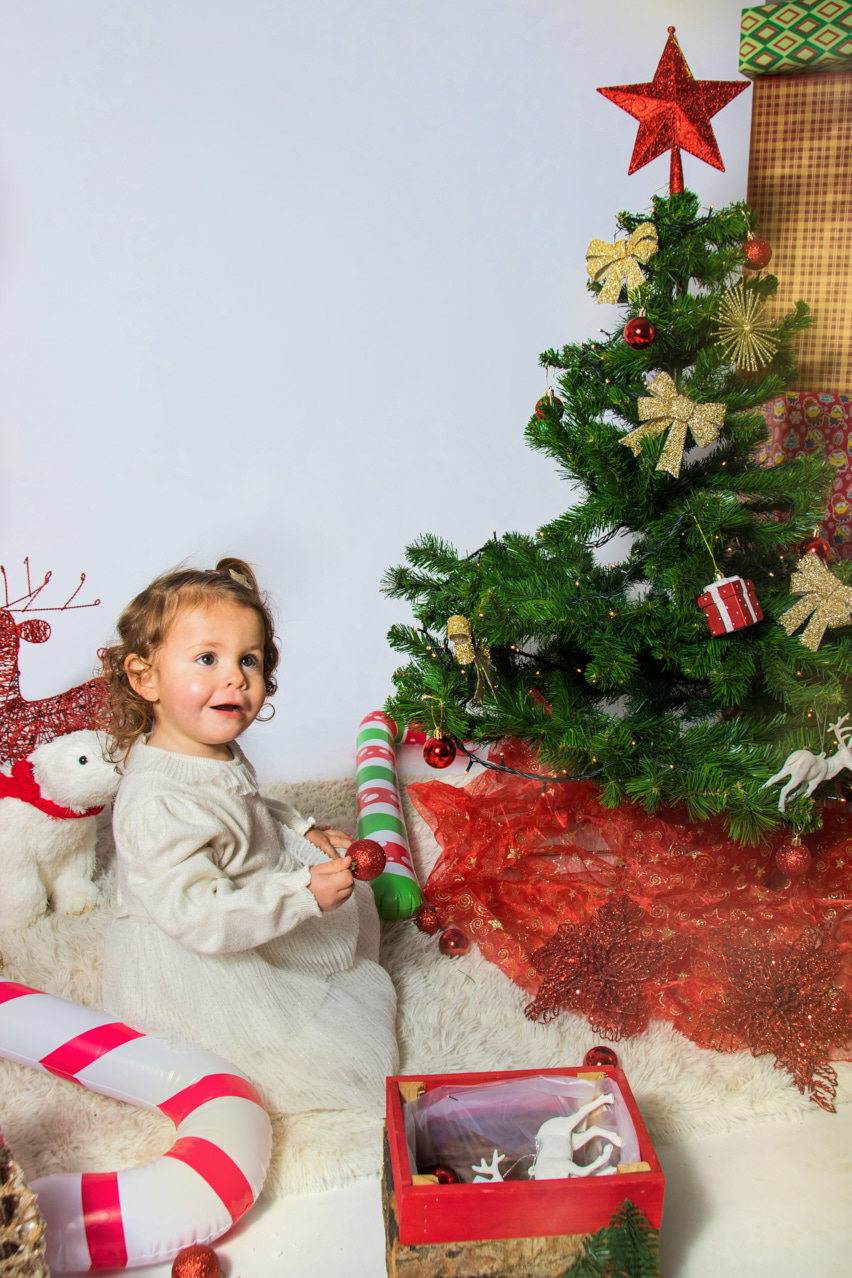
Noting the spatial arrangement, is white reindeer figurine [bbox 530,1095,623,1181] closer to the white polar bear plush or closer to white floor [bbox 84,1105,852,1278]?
white floor [bbox 84,1105,852,1278]

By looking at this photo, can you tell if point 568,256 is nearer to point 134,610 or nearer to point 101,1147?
point 134,610

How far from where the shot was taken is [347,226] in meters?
2.42

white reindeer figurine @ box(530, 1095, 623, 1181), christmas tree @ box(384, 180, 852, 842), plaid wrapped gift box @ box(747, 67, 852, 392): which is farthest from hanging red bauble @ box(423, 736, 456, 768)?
plaid wrapped gift box @ box(747, 67, 852, 392)

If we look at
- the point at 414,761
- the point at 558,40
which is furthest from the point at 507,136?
the point at 414,761

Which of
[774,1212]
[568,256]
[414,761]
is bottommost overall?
[774,1212]

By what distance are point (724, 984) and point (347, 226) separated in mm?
1826

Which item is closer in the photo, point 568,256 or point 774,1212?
point 774,1212

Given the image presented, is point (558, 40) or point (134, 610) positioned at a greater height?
point (558, 40)

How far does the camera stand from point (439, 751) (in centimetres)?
145

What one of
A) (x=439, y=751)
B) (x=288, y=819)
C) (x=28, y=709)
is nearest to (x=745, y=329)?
(x=439, y=751)

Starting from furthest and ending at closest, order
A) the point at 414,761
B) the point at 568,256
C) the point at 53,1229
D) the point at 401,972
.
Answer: the point at 568,256 < the point at 414,761 < the point at 401,972 < the point at 53,1229

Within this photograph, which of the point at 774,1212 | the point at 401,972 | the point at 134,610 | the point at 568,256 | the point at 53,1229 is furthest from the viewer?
the point at 568,256

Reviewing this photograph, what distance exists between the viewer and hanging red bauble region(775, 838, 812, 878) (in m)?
1.42

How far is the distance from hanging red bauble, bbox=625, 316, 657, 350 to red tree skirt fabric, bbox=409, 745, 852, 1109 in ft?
2.08
